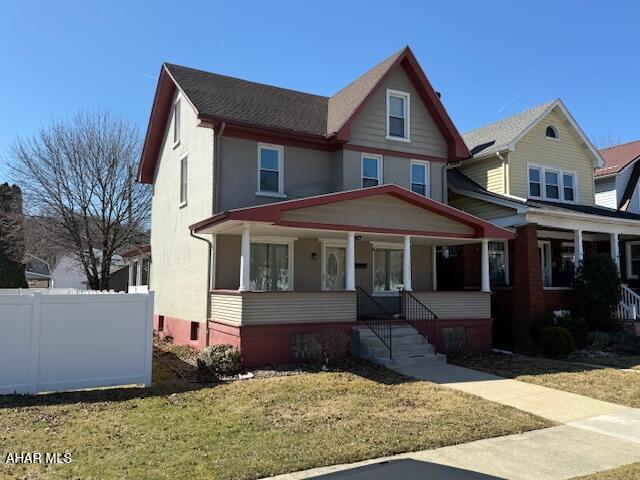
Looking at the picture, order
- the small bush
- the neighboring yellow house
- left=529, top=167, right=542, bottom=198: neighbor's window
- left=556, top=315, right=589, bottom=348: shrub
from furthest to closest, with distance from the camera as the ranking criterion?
left=529, top=167, right=542, bottom=198: neighbor's window < the neighboring yellow house < left=556, top=315, right=589, bottom=348: shrub < the small bush

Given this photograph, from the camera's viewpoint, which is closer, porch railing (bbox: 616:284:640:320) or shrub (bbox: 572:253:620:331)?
shrub (bbox: 572:253:620:331)

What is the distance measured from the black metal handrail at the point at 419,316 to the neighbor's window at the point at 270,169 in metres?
5.25

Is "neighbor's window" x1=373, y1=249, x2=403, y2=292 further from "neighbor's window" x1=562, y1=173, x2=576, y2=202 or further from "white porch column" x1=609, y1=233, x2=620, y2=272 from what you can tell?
"neighbor's window" x1=562, y1=173, x2=576, y2=202

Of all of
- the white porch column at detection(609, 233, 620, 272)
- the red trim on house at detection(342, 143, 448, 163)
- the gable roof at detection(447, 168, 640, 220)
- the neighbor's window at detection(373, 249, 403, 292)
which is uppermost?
the red trim on house at detection(342, 143, 448, 163)

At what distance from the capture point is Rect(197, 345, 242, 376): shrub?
1196cm

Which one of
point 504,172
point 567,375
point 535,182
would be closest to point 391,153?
point 504,172

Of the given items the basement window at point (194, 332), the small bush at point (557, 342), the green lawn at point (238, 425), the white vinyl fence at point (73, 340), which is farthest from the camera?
the basement window at point (194, 332)

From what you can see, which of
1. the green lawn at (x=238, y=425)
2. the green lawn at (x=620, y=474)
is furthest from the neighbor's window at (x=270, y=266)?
the green lawn at (x=620, y=474)

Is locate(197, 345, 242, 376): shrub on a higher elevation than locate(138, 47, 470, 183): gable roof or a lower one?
lower

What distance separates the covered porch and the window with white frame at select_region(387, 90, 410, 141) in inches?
152

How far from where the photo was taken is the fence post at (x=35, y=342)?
9500 mm

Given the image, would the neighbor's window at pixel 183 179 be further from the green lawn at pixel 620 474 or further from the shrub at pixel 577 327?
the green lawn at pixel 620 474

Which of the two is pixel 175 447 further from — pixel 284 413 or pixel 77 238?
pixel 77 238

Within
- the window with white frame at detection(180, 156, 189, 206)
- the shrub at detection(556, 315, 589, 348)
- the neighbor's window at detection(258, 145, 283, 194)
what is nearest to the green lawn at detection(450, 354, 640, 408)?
the shrub at detection(556, 315, 589, 348)
